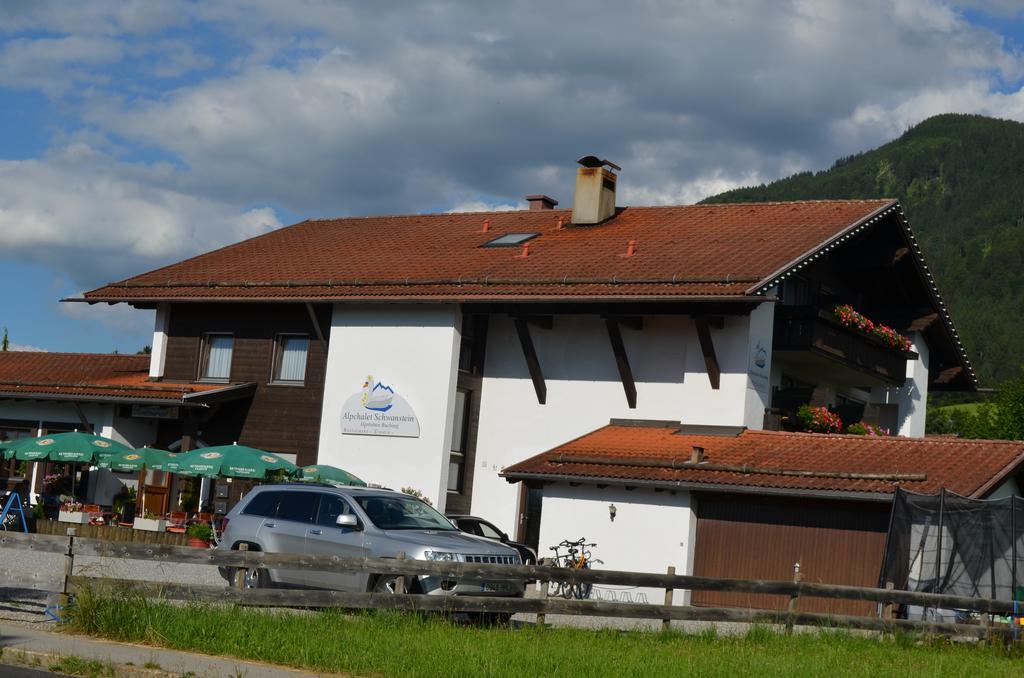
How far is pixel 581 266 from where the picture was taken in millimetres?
29375

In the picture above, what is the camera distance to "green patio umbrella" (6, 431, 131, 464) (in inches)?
1140

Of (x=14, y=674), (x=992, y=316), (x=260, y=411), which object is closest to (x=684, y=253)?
(x=260, y=411)

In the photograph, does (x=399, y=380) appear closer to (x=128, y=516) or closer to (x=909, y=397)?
(x=128, y=516)

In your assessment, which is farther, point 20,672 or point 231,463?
point 231,463

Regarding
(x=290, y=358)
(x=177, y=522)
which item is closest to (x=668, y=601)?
(x=177, y=522)

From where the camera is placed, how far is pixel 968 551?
19.2m

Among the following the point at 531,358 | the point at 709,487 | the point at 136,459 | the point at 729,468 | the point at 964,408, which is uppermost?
the point at 964,408

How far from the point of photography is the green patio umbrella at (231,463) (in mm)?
27391

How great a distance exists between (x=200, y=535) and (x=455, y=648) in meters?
17.4

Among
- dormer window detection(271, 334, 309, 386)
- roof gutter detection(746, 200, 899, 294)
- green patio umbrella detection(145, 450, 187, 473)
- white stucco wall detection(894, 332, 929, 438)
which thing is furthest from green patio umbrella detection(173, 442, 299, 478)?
white stucco wall detection(894, 332, 929, 438)

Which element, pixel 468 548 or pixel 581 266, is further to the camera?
pixel 581 266

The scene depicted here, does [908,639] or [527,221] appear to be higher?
[527,221]

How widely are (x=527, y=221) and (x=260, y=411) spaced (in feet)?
27.8

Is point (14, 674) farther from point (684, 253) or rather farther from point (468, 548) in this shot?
point (684, 253)
